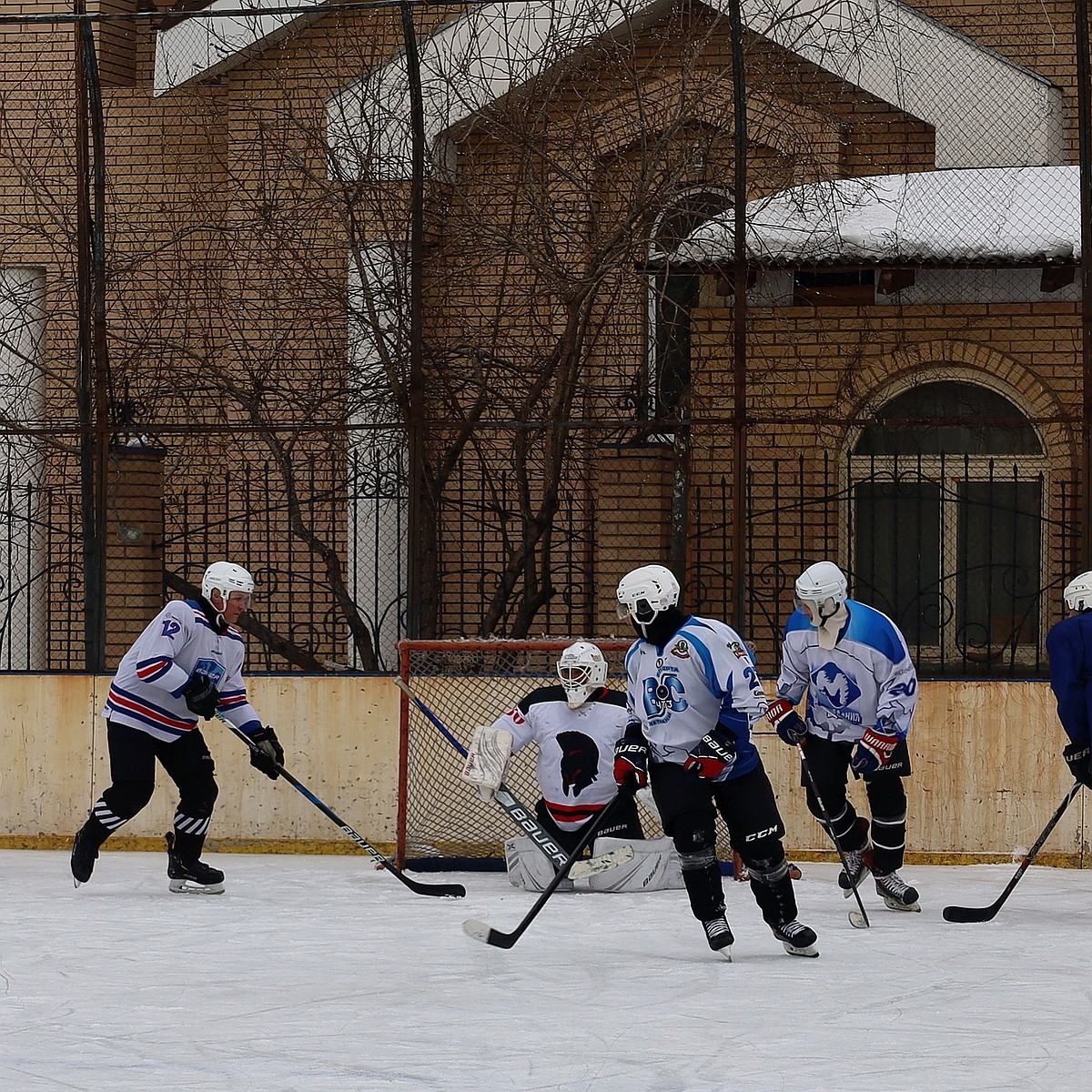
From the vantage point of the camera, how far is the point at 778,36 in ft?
37.4

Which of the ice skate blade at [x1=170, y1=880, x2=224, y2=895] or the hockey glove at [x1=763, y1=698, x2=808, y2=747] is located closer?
the hockey glove at [x1=763, y1=698, x2=808, y2=747]

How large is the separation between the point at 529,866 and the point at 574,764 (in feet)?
1.71

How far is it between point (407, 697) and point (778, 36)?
4.79 meters

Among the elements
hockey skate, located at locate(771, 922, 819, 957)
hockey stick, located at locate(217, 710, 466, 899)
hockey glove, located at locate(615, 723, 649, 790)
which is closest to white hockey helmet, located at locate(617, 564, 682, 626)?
hockey glove, located at locate(615, 723, 649, 790)

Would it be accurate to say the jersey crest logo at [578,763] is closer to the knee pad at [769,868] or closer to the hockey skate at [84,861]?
the knee pad at [769,868]

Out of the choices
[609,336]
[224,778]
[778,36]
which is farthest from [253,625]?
[778,36]

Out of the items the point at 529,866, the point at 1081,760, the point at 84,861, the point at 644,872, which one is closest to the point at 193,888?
the point at 84,861

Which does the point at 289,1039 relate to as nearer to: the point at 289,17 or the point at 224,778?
the point at 224,778

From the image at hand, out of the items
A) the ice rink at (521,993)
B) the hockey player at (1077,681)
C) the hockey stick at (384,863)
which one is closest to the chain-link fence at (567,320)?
the hockey stick at (384,863)

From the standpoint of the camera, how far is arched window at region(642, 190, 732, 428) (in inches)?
422

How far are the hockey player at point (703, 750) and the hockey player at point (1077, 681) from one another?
1.66 m

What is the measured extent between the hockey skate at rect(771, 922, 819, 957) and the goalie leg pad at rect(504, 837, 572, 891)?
187 centimetres

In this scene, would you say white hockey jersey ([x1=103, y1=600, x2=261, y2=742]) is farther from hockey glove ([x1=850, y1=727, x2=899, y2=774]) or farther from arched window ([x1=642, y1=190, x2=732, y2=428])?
arched window ([x1=642, y1=190, x2=732, y2=428])

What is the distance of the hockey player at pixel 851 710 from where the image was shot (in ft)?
25.3
